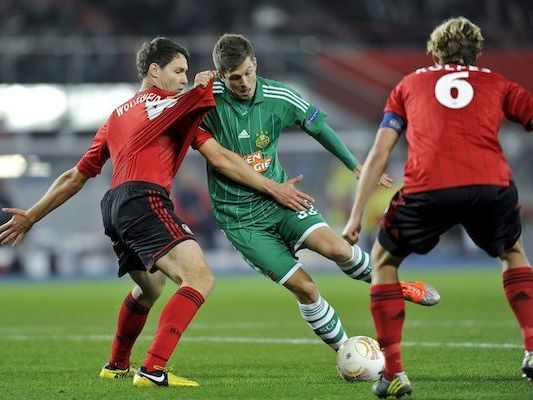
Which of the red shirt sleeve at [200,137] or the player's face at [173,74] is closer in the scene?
the player's face at [173,74]

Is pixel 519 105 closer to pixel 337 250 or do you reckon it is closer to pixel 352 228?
pixel 352 228

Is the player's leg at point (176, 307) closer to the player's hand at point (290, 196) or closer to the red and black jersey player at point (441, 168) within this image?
the player's hand at point (290, 196)

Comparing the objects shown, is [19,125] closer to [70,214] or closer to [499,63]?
[70,214]

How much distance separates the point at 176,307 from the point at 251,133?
4.70ft

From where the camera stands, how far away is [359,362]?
256 inches

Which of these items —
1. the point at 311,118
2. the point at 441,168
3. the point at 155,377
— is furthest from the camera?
the point at 311,118

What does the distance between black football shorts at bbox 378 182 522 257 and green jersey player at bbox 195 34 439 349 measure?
48.2 inches

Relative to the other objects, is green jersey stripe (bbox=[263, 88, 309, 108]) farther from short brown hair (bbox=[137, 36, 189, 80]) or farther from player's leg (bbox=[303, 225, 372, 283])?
player's leg (bbox=[303, 225, 372, 283])

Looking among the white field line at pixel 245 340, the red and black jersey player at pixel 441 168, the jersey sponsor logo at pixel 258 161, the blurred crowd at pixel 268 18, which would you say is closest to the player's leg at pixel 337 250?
the jersey sponsor logo at pixel 258 161

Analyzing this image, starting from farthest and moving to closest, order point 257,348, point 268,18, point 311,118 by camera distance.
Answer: point 268,18
point 257,348
point 311,118

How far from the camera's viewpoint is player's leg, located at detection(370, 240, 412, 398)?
5570 mm

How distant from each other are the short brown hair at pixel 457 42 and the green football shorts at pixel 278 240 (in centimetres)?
165

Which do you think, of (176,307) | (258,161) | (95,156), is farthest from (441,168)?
(95,156)

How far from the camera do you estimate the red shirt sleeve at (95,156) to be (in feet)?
22.6
